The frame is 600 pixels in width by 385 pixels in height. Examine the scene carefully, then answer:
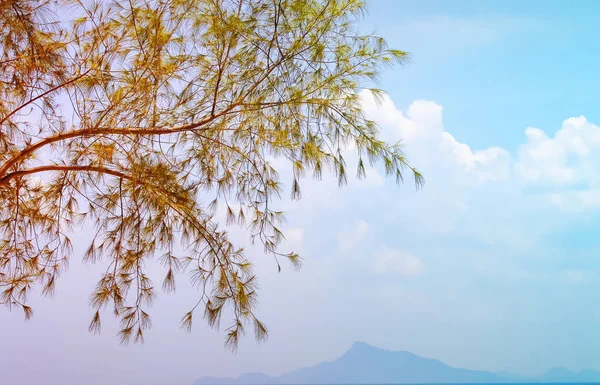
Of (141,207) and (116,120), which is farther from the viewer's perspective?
(141,207)

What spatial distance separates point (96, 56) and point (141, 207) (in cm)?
76

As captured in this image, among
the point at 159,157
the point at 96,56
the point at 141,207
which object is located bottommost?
the point at 141,207

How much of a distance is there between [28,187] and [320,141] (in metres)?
1.67

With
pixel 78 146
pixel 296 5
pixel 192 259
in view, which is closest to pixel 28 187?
pixel 78 146

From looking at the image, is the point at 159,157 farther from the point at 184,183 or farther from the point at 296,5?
the point at 296,5

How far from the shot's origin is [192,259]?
2871 mm

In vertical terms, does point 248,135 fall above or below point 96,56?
below

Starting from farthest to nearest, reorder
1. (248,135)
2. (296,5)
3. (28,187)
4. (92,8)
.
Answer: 1. (28,187)
2. (248,135)
3. (296,5)
4. (92,8)

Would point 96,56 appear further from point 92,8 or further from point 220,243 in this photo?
point 220,243

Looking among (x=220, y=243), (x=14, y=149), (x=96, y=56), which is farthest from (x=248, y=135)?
(x=14, y=149)

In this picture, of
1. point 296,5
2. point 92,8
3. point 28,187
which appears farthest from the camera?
point 28,187

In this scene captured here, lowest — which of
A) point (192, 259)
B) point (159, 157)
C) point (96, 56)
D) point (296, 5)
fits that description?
point (192, 259)

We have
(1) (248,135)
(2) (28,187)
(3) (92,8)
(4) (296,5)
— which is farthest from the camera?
(2) (28,187)

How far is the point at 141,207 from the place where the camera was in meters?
2.98
